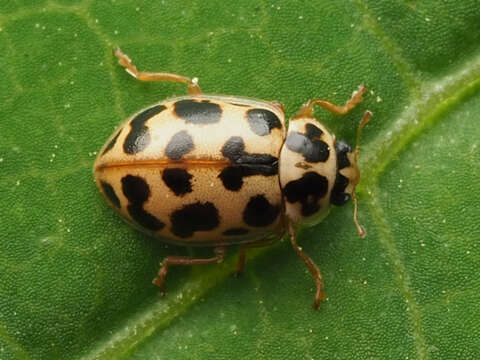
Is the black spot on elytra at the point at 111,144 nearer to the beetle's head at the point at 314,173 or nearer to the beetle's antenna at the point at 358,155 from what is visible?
the beetle's head at the point at 314,173

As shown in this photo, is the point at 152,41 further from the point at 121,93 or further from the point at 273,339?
the point at 273,339

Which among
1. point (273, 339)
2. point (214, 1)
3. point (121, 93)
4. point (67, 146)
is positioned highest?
point (214, 1)

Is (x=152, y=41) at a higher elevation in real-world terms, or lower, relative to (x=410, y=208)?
higher

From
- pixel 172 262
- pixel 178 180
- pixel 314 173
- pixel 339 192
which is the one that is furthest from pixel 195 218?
pixel 339 192

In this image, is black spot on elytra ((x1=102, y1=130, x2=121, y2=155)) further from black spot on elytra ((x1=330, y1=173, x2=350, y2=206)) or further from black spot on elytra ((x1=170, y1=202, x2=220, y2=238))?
black spot on elytra ((x1=330, y1=173, x2=350, y2=206))

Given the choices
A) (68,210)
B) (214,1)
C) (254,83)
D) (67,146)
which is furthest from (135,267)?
(214,1)

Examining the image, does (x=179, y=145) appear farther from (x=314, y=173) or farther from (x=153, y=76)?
(x=314, y=173)
